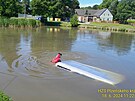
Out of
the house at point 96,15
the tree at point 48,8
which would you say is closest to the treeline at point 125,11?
the house at point 96,15

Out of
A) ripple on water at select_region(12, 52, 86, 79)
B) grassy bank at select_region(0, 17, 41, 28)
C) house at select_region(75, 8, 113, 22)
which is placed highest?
house at select_region(75, 8, 113, 22)

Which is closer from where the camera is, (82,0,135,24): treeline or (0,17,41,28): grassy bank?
(0,17,41,28): grassy bank

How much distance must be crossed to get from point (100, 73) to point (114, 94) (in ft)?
9.61

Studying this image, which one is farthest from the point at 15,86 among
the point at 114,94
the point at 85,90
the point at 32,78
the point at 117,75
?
the point at 117,75

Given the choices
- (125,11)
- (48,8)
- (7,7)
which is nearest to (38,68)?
(7,7)

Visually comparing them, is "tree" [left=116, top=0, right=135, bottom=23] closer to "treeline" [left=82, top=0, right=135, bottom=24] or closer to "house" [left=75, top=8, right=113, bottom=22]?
"treeline" [left=82, top=0, right=135, bottom=24]

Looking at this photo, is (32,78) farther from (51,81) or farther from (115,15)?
(115,15)

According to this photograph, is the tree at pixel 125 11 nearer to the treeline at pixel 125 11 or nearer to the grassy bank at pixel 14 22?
the treeline at pixel 125 11

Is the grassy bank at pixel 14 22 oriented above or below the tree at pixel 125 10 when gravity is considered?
below

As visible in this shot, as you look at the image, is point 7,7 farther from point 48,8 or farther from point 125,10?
point 125,10

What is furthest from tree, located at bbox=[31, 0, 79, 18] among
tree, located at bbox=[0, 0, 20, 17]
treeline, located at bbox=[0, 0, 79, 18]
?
tree, located at bbox=[0, 0, 20, 17]

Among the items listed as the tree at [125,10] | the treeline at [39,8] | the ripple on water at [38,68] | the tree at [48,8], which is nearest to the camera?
the ripple on water at [38,68]

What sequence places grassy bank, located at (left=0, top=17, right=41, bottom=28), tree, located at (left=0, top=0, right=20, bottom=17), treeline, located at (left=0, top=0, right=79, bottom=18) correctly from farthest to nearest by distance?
1. treeline, located at (left=0, top=0, right=79, bottom=18)
2. tree, located at (left=0, top=0, right=20, bottom=17)
3. grassy bank, located at (left=0, top=17, right=41, bottom=28)

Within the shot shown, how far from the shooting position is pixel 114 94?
11.4 metres
